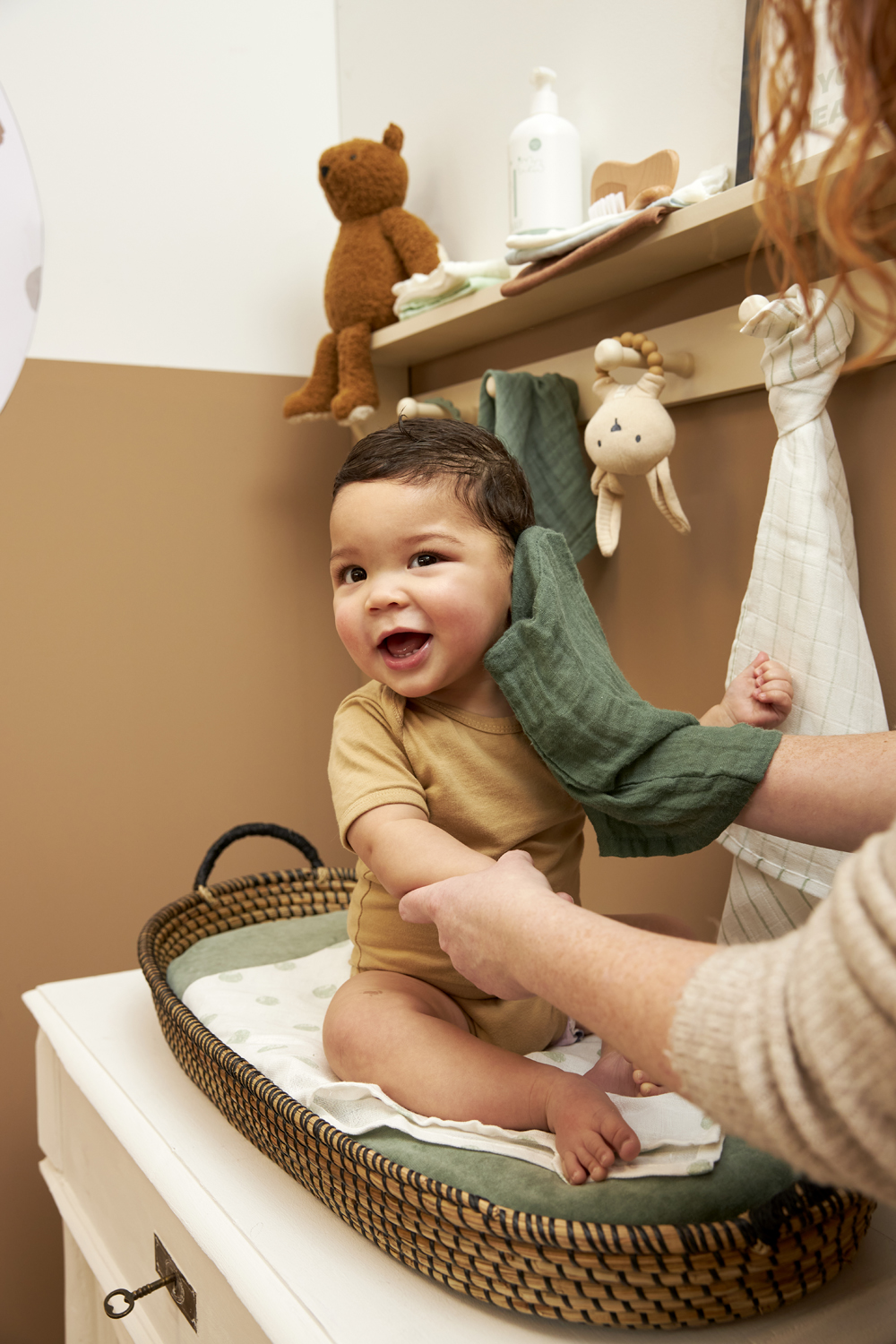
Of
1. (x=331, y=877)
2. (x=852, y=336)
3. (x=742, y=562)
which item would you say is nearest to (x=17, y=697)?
(x=331, y=877)

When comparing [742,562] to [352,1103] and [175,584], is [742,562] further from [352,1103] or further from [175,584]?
[175,584]

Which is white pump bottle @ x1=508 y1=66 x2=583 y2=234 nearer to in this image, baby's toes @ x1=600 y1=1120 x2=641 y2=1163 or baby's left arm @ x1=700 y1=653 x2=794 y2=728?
baby's left arm @ x1=700 y1=653 x2=794 y2=728

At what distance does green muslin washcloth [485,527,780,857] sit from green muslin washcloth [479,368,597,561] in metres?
0.34

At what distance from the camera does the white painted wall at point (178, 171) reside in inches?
52.9

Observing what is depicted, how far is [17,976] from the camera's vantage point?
135 centimetres

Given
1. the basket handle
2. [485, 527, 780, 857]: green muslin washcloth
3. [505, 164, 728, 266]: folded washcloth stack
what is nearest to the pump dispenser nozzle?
[505, 164, 728, 266]: folded washcloth stack

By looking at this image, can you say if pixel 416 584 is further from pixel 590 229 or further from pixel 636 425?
pixel 590 229

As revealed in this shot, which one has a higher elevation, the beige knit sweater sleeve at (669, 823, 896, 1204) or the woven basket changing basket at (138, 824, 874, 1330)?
the beige knit sweater sleeve at (669, 823, 896, 1204)

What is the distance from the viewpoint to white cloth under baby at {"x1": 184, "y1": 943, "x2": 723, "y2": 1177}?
59 cm

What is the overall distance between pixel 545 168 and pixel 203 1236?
3.41 ft

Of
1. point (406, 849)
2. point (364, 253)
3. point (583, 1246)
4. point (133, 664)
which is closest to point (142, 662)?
point (133, 664)

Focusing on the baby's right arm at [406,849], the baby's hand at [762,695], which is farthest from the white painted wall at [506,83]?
the baby's right arm at [406,849]

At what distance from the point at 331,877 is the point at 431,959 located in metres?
0.43

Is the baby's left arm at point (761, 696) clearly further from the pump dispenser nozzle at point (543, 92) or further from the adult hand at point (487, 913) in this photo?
the pump dispenser nozzle at point (543, 92)
